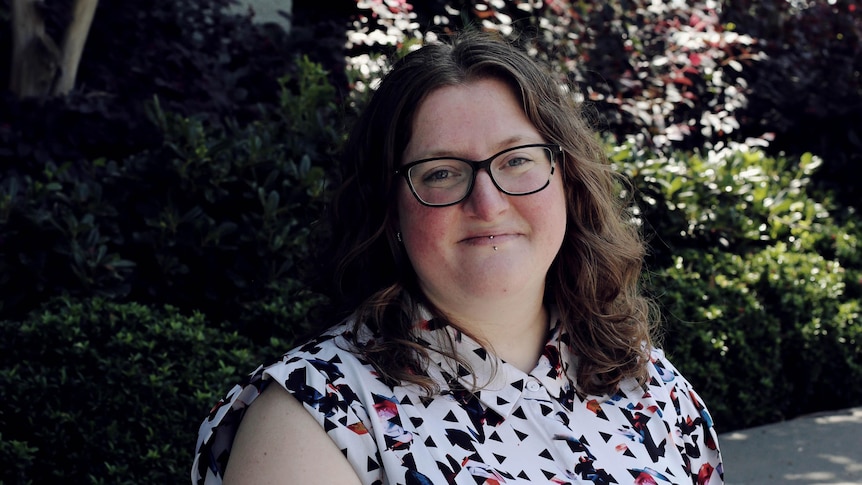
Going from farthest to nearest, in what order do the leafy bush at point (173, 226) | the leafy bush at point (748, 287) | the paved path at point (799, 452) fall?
the leafy bush at point (748, 287), the paved path at point (799, 452), the leafy bush at point (173, 226)

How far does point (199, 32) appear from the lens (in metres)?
5.82

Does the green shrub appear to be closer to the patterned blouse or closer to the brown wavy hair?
the brown wavy hair

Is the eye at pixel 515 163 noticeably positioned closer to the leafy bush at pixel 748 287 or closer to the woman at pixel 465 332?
the woman at pixel 465 332

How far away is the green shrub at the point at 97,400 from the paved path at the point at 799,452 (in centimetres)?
232

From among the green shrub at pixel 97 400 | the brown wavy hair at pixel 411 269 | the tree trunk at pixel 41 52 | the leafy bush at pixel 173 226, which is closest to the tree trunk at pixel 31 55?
the tree trunk at pixel 41 52

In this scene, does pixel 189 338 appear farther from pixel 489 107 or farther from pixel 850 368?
pixel 850 368

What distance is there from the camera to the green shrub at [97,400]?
3.13m

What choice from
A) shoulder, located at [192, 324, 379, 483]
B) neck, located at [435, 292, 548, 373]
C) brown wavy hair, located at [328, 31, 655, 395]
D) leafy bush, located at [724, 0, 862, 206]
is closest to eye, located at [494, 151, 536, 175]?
brown wavy hair, located at [328, 31, 655, 395]

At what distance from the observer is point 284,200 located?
429cm

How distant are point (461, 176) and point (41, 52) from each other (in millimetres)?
4031

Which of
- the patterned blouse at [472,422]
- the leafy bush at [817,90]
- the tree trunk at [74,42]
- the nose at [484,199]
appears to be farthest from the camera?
the leafy bush at [817,90]

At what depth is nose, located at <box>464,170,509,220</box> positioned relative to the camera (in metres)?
1.82

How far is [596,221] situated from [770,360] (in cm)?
315

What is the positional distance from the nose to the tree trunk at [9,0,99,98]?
155 inches
